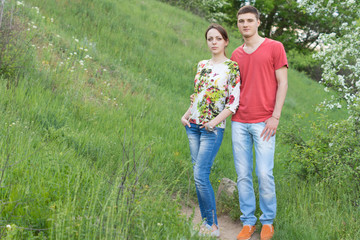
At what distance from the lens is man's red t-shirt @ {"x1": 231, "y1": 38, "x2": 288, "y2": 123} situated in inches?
152

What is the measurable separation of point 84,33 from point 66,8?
1616mm

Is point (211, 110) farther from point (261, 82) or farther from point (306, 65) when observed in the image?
point (306, 65)

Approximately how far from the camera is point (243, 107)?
13.0 feet

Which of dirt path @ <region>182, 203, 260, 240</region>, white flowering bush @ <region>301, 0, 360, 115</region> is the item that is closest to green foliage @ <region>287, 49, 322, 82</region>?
white flowering bush @ <region>301, 0, 360, 115</region>

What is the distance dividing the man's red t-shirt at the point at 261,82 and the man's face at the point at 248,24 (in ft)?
0.60

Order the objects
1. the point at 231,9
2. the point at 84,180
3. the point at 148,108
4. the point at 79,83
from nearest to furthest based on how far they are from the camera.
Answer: the point at 84,180, the point at 79,83, the point at 148,108, the point at 231,9

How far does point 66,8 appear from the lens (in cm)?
1159

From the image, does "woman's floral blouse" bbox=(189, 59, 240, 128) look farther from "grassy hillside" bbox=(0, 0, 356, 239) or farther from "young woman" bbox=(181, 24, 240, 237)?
"grassy hillside" bbox=(0, 0, 356, 239)

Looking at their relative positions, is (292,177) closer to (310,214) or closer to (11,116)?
(310,214)

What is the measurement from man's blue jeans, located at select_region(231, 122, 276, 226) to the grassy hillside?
0.40m

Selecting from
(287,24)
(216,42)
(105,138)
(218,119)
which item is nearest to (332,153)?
(218,119)

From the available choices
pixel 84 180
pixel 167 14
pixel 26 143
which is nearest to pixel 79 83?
pixel 26 143

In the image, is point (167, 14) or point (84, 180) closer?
point (84, 180)

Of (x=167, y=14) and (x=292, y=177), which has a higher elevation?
(x=167, y=14)
